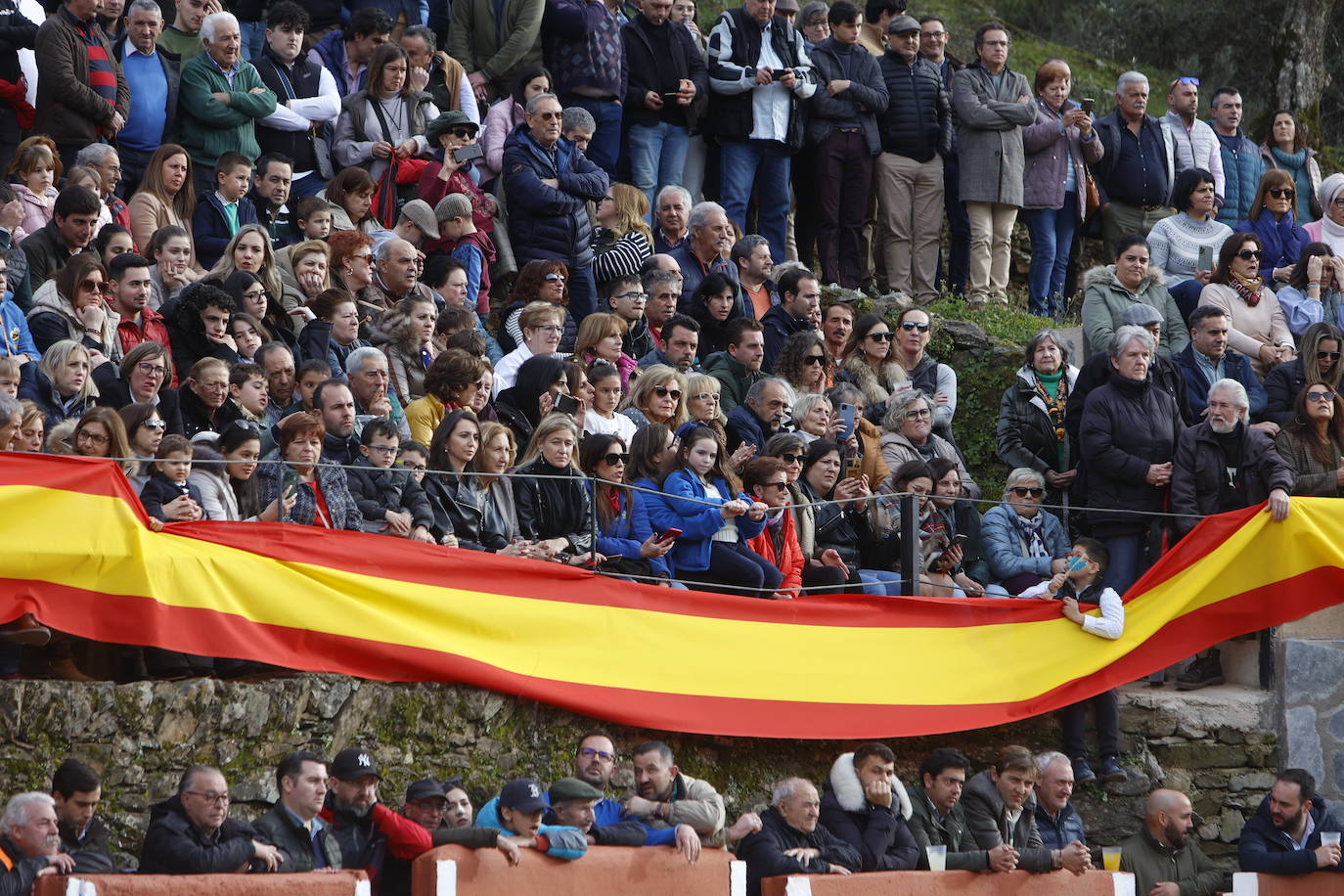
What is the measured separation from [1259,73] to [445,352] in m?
16.8

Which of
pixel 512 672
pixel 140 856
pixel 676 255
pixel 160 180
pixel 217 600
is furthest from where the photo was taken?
pixel 676 255

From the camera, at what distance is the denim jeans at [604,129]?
608 inches

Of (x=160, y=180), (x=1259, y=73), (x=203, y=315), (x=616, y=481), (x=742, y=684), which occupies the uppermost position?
(x=1259, y=73)

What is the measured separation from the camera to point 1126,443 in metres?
12.6

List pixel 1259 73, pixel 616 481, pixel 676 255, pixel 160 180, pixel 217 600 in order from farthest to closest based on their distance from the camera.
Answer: pixel 1259 73 < pixel 676 255 < pixel 160 180 < pixel 616 481 < pixel 217 600

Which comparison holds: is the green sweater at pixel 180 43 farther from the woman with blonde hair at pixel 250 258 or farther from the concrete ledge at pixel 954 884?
the concrete ledge at pixel 954 884

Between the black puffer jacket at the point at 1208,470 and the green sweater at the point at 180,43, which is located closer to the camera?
the black puffer jacket at the point at 1208,470

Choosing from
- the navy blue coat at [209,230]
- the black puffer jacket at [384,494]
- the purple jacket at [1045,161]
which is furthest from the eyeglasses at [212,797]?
the purple jacket at [1045,161]

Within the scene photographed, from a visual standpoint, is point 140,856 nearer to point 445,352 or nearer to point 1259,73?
point 445,352

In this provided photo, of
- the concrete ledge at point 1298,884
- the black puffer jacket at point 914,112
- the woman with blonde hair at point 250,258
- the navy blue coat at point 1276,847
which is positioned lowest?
the concrete ledge at point 1298,884

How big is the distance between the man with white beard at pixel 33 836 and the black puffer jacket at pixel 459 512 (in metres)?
2.74

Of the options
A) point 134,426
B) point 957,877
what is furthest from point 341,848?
point 957,877

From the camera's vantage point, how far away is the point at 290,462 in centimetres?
987

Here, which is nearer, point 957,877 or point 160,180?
point 957,877
